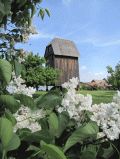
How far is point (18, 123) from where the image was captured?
172 cm

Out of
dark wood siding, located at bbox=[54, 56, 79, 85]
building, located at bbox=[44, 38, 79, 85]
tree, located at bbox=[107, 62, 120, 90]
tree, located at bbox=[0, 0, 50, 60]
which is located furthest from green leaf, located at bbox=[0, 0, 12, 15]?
dark wood siding, located at bbox=[54, 56, 79, 85]

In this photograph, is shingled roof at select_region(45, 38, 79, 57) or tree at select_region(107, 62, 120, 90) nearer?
tree at select_region(107, 62, 120, 90)

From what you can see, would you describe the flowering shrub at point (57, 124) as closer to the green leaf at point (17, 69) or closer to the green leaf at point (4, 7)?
the green leaf at point (17, 69)

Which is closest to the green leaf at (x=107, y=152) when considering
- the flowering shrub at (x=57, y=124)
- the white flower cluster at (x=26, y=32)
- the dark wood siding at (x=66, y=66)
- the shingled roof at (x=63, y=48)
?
the flowering shrub at (x=57, y=124)

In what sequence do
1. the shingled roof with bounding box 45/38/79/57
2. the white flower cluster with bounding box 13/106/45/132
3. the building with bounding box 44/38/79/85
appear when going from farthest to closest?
the shingled roof with bounding box 45/38/79/57
the building with bounding box 44/38/79/85
the white flower cluster with bounding box 13/106/45/132

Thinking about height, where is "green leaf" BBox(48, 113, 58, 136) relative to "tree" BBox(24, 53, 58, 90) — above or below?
below

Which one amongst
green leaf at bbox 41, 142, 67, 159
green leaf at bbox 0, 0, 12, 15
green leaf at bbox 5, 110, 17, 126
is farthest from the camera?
green leaf at bbox 0, 0, 12, 15

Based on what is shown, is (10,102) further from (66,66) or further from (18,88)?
(66,66)

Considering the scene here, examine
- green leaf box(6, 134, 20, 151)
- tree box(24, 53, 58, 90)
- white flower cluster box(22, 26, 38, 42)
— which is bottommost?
green leaf box(6, 134, 20, 151)

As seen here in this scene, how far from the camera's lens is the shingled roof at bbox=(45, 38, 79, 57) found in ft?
298

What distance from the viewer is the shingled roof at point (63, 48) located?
298 feet

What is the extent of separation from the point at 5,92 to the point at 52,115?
14.3 inches

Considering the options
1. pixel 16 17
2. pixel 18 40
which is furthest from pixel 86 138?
pixel 18 40

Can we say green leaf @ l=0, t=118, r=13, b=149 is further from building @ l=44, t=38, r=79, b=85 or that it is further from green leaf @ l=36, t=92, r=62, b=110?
building @ l=44, t=38, r=79, b=85
